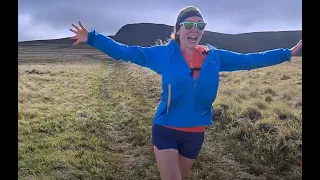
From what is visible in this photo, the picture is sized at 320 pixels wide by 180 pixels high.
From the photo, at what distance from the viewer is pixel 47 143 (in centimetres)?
783

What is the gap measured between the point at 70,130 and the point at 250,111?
14.6 feet

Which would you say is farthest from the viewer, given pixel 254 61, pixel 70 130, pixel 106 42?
pixel 70 130

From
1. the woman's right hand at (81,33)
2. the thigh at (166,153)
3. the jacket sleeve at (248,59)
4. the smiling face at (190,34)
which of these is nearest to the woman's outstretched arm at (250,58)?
the jacket sleeve at (248,59)

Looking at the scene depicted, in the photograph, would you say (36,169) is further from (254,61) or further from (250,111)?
(250,111)

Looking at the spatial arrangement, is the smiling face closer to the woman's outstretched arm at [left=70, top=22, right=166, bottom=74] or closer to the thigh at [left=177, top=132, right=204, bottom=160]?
the woman's outstretched arm at [left=70, top=22, right=166, bottom=74]

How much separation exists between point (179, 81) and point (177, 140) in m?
0.61

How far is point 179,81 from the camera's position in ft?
12.8

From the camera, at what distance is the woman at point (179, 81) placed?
12.8 ft

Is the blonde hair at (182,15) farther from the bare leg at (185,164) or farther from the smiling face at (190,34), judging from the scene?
the bare leg at (185,164)

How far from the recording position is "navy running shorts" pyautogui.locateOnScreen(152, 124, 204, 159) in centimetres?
396

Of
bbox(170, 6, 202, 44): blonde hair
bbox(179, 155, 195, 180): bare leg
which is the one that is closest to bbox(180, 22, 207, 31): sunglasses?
bbox(170, 6, 202, 44): blonde hair

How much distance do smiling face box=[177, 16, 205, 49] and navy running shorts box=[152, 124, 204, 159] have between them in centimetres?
89

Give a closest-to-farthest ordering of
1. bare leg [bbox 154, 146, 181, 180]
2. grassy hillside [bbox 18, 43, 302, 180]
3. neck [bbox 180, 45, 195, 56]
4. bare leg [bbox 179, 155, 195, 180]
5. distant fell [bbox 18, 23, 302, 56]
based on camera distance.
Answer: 1. bare leg [bbox 154, 146, 181, 180]
2. neck [bbox 180, 45, 195, 56]
3. bare leg [bbox 179, 155, 195, 180]
4. grassy hillside [bbox 18, 43, 302, 180]
5. distant fell [bbox 18, 23, 302, 56]
